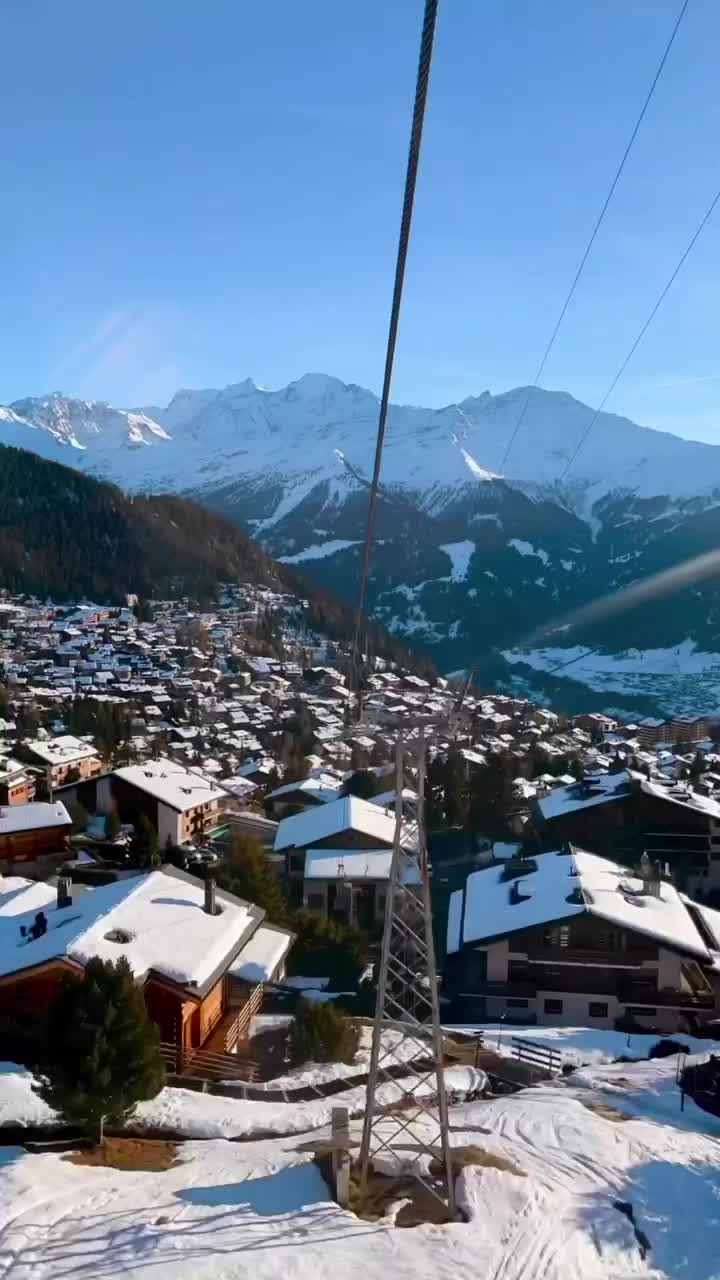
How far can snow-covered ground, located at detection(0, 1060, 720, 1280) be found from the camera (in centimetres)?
634

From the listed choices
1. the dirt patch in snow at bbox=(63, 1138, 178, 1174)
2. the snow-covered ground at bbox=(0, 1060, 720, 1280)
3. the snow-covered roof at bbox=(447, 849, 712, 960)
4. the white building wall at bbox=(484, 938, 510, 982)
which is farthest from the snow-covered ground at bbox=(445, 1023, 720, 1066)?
the dirt patch in snow at bbox=(63, 1138, 178, 1174)

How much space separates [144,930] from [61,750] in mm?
25823

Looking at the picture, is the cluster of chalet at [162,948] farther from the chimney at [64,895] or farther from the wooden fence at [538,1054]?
the wooden fence at [538,1054]

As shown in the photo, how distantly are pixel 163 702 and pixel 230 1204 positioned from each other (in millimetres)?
52948

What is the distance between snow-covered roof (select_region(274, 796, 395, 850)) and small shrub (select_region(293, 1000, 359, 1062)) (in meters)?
10.2

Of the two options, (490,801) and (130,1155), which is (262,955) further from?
(490,801)

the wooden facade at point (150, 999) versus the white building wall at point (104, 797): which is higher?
the white building wall at point (104, 797)

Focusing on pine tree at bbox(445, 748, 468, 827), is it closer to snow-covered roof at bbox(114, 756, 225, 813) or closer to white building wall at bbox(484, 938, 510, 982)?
snow-covered roof at bbox(114, 756, 225, 813)

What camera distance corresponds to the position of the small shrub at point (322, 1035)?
11594 millimetres

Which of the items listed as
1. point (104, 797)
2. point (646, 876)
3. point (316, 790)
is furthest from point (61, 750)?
point (646, 876)

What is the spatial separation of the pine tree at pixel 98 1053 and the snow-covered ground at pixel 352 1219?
524 mm

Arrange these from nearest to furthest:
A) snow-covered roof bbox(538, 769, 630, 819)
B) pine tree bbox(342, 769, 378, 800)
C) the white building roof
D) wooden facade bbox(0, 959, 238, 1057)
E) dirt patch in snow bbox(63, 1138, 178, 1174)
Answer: dirt patch in snow bbox(63, 1138, 178, 1174), wooden facade bbox(0, 959, 238, 1057), snow-covered roof bbox(538, 769, 630, 819), the white building roof, pine tree bbox(342, 769, 378, 800)

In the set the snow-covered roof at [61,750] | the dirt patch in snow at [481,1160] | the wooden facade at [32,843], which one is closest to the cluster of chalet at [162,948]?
the dirt patch in snow at [481,1160]

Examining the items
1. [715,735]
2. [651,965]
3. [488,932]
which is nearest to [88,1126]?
[488,932]
